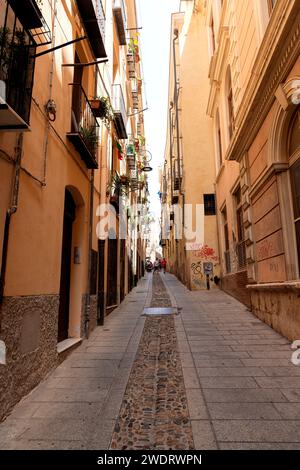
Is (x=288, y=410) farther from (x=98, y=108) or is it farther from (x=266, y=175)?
(x=98, y=108)

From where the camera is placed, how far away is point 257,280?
25.0ft

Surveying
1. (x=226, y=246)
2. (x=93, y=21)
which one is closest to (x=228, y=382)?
(x=93, y=21)

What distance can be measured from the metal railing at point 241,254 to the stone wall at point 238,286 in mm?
284

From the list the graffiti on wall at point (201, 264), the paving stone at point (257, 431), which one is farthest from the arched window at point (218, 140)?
the paving stone at point (257, 431)

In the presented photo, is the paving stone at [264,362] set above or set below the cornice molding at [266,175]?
below

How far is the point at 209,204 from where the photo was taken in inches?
594

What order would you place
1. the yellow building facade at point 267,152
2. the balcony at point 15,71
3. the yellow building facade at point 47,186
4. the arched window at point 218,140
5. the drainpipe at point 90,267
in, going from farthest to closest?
the arched window at point 218,140 → the drainpipe at point 90,267 → the yellow building facade at point 267,152 → the yellow building facade at point 47,186 → the balcony at point 15,71

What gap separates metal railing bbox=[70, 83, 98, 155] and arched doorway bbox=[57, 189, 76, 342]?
44.2 inches

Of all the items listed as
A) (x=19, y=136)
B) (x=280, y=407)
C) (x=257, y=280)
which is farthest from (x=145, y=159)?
(x=280, y=407)

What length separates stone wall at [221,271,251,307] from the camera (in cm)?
911

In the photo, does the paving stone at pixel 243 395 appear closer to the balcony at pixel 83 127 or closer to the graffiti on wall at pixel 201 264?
the balcony at pixel 83 127

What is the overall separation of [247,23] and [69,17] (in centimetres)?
452

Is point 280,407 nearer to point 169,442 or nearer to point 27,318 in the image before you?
point 169,442

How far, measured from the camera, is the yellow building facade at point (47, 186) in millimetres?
3338
